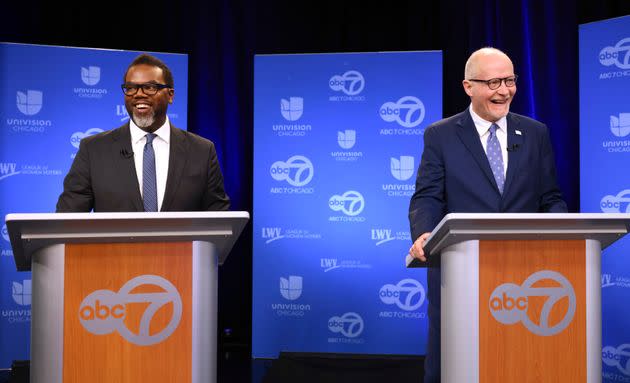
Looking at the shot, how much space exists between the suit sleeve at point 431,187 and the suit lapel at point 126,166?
1112 millimetres

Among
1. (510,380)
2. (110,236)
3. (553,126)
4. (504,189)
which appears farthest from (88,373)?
(553,126)

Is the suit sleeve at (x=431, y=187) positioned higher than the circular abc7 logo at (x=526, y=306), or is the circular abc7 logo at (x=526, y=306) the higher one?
the suit sleeve at (x=431, y=187)

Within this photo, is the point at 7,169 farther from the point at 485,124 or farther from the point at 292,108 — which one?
the point at 485,124

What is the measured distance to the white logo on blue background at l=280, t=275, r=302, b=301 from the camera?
522 centimetres

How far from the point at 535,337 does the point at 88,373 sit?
49.8 inches

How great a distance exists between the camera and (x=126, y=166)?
9.30 ft

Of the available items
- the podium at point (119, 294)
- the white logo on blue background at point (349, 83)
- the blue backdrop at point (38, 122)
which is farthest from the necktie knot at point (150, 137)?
the white logo on blue background at point (349, 83)

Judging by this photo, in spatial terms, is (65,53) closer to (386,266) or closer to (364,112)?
(364,112)

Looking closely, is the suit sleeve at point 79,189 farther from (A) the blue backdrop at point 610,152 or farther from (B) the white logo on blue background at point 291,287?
(A) the blue backdrop at point 610,152

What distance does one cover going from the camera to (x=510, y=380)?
2027 mm

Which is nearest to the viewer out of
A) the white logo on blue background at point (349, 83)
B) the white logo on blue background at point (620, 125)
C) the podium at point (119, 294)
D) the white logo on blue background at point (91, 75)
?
the podium at point (119, 294)

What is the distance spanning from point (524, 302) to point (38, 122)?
3.98 m

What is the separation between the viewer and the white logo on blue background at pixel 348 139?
5.23 meters

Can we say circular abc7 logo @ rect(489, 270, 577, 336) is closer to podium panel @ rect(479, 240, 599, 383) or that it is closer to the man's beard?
podium panel @ rect(479, 240, 599, 383)
